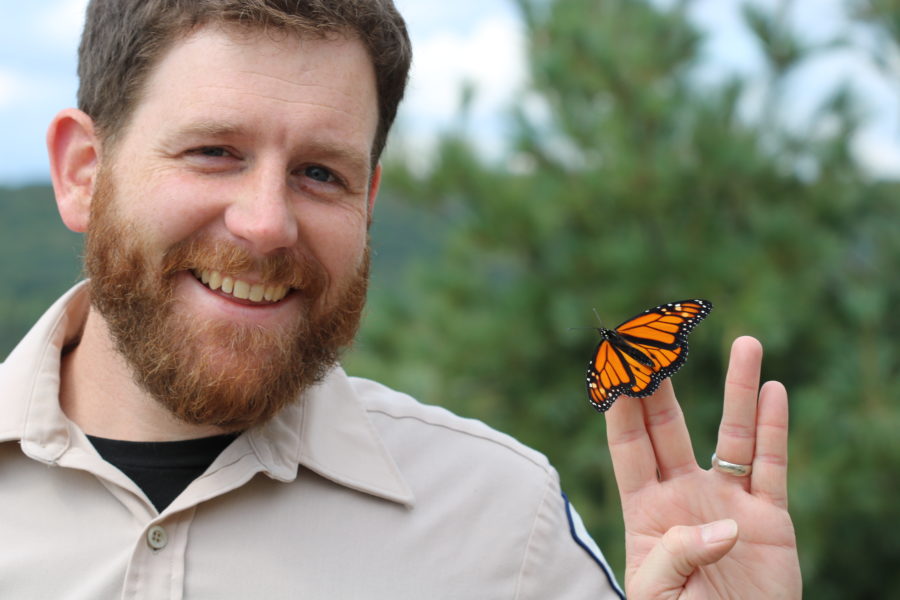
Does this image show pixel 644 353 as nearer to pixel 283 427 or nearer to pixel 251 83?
pixel 283 427

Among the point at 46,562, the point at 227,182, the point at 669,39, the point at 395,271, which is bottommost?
the point at 395,271

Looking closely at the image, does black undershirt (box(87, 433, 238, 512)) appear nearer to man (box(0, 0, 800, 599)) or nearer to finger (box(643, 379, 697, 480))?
man (box(0, 0, 800, 599))

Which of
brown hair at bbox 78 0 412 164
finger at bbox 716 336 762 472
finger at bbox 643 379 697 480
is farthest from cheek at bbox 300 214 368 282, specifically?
finger at bbox 716 336 762 472

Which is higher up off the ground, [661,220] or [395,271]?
[661,220]

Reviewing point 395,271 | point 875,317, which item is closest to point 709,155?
point 875,317

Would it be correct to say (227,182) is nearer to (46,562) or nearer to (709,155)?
(46,562)

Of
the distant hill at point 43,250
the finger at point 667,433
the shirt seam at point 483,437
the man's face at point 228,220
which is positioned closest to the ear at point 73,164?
the man's face at point 228,220

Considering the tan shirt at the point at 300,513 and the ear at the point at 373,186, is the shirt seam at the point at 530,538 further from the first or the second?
the ear at the point at 373,186
